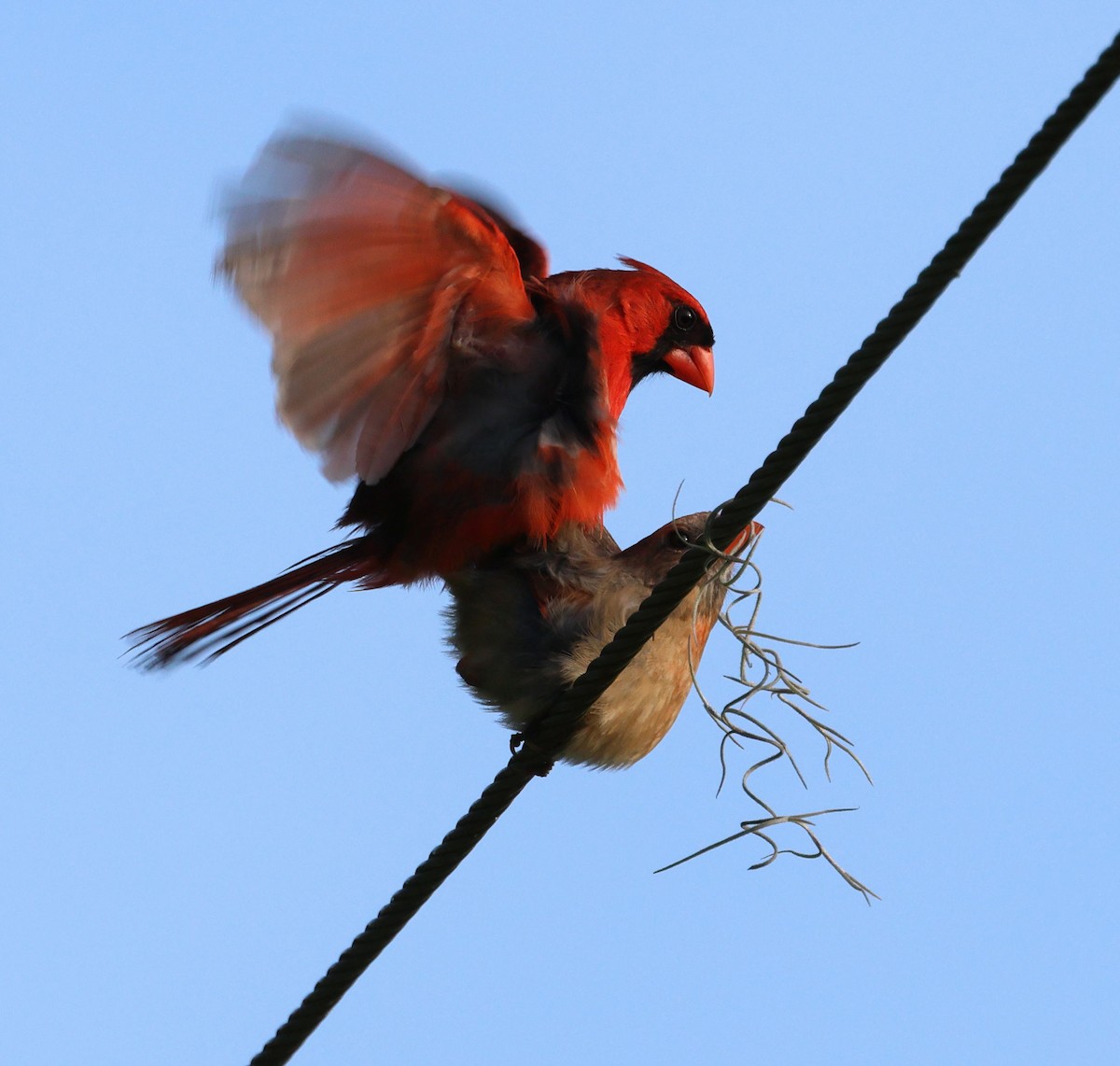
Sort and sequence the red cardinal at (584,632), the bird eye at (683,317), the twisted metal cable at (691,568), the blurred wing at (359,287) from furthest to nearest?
the bird eye at (683,317) → the red cardinal at (584,632) → the blurred wing at (359,287) → the twisted metal cable at (691,568)

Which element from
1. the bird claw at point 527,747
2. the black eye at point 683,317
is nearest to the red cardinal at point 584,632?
the bird claw at point 527,747

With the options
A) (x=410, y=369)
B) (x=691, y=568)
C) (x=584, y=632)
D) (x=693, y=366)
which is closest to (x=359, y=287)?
(x=410, y=369)

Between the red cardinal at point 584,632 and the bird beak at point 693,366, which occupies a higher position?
the bird beak at point 693,366

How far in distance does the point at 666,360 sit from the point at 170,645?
1.63 m

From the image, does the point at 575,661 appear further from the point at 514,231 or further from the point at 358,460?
the point at 514,231

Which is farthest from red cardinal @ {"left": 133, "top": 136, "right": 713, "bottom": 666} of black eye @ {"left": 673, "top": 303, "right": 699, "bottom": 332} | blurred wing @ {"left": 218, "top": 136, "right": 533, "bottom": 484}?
black eye @ {"left": 673, "top": 303, "right": 699, "bottom": 332}

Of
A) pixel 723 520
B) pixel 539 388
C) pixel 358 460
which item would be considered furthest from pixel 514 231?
pixel 723 520

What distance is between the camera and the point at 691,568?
103 inches

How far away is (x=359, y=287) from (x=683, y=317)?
1229 mm

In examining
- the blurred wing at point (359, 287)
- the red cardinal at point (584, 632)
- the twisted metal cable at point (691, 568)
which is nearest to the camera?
the twisted metal cable at point (691, 568)

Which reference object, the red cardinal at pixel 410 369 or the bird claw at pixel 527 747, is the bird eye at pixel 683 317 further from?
the bird claw at pixel 527 747

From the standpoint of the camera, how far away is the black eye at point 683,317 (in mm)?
4191

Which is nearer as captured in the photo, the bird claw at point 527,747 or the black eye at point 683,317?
the bird claw at point 527,747

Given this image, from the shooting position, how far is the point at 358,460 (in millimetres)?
3445
